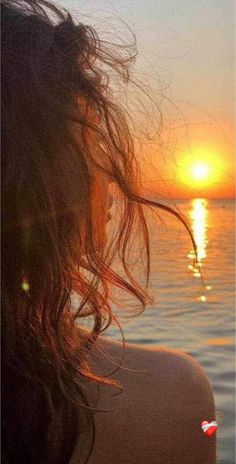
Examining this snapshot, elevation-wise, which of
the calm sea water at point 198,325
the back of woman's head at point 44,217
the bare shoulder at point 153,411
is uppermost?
the back of woman's head at point 44,217

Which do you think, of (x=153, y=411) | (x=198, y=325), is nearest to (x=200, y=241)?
(x=198, y=325)

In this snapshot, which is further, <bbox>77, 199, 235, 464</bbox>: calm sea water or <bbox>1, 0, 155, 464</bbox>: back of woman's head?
<bbox>77, 199, 235, 464</bbox>: calm sea water

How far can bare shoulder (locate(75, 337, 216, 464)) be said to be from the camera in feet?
4.60

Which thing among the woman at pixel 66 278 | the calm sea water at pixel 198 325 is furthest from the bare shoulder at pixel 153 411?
the calm sea water at pixel 198 325

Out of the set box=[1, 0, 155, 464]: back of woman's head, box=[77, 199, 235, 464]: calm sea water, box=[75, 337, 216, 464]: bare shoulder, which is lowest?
box=[77, 199, 235, 464]: calm sea water

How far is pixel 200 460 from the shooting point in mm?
1504

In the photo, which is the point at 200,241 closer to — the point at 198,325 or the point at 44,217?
the point at 198,325

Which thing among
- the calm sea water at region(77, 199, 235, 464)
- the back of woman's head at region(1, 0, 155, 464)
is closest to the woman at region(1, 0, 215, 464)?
the back of woman's head at region(1, 0, 155, 464)

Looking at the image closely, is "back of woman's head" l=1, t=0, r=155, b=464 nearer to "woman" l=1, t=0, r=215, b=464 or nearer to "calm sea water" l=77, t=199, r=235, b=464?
"woman" l=1, t=0, r=215, b=464

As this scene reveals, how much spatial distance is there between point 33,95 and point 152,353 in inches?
24.8

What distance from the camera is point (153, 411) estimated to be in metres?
1.44

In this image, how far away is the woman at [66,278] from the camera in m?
1.31

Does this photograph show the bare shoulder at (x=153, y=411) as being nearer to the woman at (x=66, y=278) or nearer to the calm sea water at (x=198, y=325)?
the woman at (x=66, y=278)

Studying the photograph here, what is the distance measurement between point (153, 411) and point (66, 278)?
335 mm
